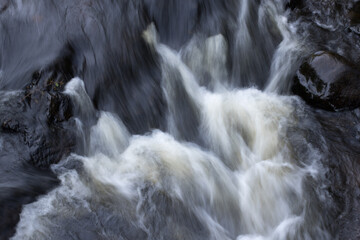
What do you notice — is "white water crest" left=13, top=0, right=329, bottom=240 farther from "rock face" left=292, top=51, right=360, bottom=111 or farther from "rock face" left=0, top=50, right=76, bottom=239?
"rock face" left=292, top=51, right=360, bottom=111

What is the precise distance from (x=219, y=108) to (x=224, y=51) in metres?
1.20

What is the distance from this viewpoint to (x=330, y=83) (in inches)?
229

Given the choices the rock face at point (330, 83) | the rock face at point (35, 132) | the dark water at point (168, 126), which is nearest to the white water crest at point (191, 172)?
the dark water at point (168, 126)

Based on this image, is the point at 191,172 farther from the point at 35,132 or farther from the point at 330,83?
the point at 330,83

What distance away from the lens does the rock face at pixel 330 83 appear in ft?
19.0

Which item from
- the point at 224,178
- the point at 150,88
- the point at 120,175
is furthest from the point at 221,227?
the point at 150,88

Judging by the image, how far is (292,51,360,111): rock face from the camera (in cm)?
579

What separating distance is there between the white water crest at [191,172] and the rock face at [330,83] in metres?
0.35

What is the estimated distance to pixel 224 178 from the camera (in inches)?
207

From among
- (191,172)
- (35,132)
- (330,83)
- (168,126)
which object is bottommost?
(191,172)

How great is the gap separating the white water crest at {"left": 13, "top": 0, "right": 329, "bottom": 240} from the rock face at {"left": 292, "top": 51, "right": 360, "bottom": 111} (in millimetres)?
349

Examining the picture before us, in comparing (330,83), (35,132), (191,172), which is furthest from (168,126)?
(330,83)

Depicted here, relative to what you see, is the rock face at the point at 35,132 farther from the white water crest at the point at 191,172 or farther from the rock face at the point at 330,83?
the rock face at the point at 330,83

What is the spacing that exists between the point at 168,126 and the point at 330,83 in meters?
2.64
